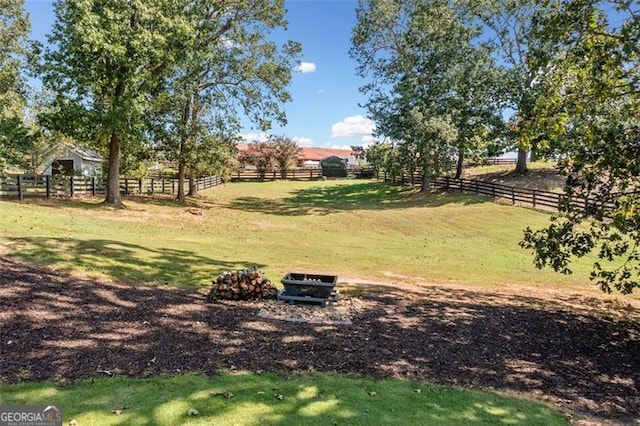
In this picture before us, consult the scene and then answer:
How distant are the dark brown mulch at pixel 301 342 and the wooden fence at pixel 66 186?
1417 cm

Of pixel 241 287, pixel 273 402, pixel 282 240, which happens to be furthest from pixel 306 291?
pixel 282 240

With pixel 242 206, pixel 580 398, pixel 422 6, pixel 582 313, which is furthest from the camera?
pixel 422 6

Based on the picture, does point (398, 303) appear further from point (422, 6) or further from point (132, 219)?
point (422, 6)

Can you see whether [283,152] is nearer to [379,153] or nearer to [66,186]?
[379,153]

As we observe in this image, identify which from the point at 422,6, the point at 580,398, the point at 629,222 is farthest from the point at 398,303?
the point at 422,6

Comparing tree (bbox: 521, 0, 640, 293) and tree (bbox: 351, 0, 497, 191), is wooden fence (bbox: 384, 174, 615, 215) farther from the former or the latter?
tree (bbox: 521, 0, 640, 293)

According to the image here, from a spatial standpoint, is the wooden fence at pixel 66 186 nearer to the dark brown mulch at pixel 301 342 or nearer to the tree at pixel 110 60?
the tree at pixel 110 60

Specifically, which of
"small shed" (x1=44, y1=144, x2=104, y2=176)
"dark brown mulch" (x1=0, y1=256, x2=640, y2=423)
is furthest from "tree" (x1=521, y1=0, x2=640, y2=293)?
"small shed" (x1=44, y1=144, x2=104, y2=176)

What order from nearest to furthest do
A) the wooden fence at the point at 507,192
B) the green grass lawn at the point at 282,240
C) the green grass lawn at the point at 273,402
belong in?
the green grass lawn at the point at 273,402
the green grass lawn at the point at 282,240
the wooden fence at the point at 507,192

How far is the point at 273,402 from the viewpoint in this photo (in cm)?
398

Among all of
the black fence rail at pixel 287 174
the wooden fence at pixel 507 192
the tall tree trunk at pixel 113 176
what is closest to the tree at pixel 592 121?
the wooden fence at pixel 507 192

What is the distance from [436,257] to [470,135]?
1953 cm

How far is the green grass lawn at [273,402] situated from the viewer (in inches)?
143

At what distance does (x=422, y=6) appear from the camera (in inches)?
1206
